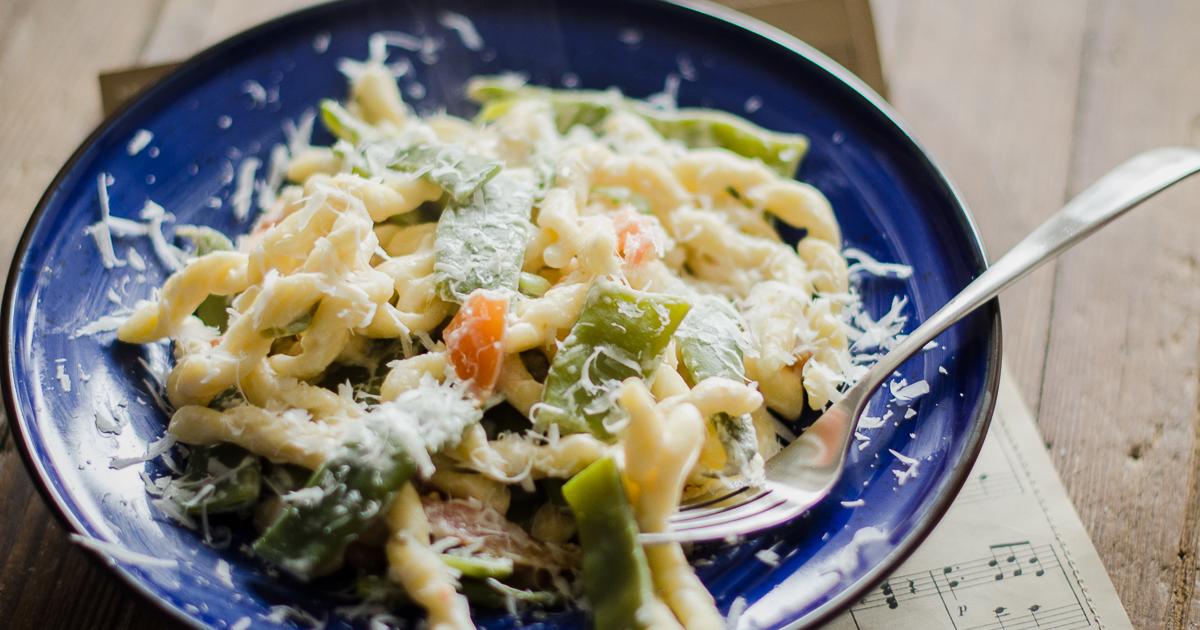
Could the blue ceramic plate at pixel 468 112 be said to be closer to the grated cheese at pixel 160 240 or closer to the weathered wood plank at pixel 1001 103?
the grated cheese at pixel 160 240

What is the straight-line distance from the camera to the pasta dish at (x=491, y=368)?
1.70 m

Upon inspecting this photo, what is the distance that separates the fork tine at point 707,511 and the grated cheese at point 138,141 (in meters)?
1.52

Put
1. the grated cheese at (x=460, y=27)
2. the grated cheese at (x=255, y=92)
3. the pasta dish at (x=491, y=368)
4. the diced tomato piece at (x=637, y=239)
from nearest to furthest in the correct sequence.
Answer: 1. the pasta dish at (x=491, y=368)
2. the diced tomato piece at (x=637, y=239)
3. the grated cheese at (x=255, y=92)
4. the grated cheese at (x=460, y=27)

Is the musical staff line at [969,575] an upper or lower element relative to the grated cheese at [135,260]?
lower

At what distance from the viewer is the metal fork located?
180 centimetres

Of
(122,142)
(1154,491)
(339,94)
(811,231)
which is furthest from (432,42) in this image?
(1154,491)

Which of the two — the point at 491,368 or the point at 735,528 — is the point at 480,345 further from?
the point at 735,528

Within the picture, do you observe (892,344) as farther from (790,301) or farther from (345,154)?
(345,154)

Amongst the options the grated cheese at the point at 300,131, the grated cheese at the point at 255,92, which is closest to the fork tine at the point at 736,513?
the grated cheese at the point at 300,131

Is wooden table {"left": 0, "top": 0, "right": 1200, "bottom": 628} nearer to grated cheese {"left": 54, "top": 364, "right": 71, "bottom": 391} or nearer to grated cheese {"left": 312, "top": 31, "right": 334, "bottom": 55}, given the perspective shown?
grated cheese {"left": 54, "top": 364, "right": 71, "bottom": 391}

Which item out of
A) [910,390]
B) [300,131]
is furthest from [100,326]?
[910,390]

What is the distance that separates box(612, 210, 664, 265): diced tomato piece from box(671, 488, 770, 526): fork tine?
54 cm

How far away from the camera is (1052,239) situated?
6.79 feet

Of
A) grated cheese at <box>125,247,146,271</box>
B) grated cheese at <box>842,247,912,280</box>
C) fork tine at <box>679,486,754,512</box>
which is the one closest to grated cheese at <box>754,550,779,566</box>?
fork tine at <box>679,486,754,512</box>
